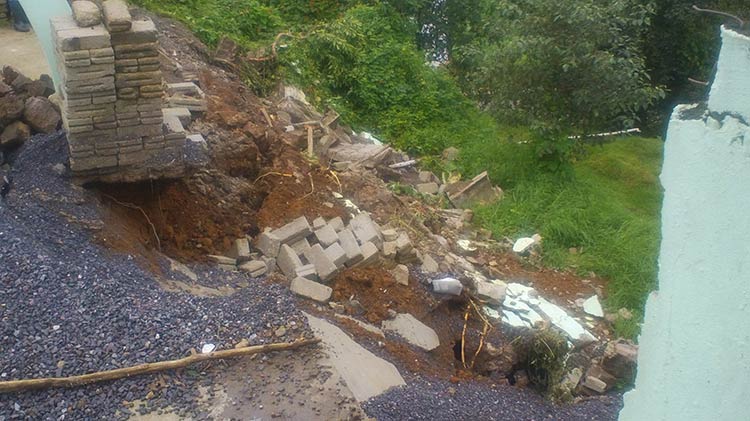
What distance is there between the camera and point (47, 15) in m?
6.85

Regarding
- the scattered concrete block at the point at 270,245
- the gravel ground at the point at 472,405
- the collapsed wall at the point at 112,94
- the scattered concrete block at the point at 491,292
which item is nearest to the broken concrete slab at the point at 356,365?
the gravel ground at the point at 472,405

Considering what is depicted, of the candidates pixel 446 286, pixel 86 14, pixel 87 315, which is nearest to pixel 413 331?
pixel 446 286

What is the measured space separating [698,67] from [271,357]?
12.2 m

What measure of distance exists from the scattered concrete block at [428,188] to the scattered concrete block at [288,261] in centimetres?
374

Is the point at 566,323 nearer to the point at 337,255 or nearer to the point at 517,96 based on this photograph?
the point at 337,255

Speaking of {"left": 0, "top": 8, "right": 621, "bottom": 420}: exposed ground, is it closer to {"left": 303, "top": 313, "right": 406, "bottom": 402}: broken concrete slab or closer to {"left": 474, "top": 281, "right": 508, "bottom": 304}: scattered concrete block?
{"left": 303, "top": 313, "right": 406, "bottom": 402}: broken concrete slab

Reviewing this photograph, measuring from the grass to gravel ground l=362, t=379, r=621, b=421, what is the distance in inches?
94.7

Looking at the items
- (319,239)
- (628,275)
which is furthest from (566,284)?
(319,239)

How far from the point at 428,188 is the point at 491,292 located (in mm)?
3135

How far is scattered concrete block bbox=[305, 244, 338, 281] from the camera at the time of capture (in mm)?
6750

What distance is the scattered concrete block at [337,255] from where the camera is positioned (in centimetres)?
688

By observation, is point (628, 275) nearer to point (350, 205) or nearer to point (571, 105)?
point (571, 105)

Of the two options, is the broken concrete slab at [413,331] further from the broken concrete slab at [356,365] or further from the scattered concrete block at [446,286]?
the broken concrete slab at [356,365]

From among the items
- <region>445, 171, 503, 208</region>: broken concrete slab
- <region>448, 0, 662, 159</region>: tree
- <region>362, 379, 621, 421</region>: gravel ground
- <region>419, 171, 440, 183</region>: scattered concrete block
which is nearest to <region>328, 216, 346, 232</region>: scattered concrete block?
<region>362, 379, 621, 421</region>: gravel ground
